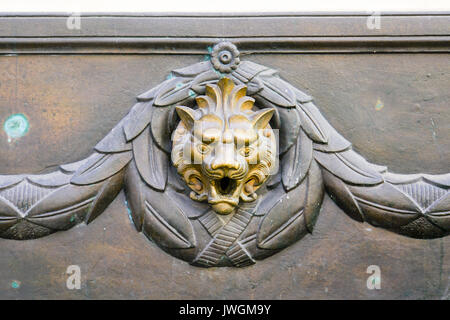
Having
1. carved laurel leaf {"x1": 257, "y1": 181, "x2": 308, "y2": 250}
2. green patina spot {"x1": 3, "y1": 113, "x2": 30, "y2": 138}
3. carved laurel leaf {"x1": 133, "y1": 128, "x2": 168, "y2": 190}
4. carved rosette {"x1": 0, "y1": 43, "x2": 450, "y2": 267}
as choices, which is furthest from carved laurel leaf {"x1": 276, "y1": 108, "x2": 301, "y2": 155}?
green patina spot {"x1": 3, "y1": 113, "x2": 30, "y2": 138}

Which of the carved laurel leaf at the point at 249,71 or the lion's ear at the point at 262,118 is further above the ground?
the carved laurel leaf at the point at 249,71

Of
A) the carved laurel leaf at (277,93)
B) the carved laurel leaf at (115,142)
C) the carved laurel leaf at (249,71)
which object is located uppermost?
the carved laurel leaf at (249,71)

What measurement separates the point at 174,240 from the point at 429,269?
724 millimetres

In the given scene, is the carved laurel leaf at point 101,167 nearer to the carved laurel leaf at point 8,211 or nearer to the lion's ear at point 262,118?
the carved laurel leaf at point 8,211

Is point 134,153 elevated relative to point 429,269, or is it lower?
elevated

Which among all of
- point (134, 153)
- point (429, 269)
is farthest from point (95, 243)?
point (429, 269)

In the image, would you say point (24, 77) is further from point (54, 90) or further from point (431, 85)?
point (431, 85)

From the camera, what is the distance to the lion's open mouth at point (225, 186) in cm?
162

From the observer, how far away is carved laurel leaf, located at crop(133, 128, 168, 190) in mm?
1665

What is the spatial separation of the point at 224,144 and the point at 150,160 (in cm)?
23

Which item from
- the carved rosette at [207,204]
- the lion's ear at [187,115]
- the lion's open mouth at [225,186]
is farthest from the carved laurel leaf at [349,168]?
the lion's ear at [187,115]

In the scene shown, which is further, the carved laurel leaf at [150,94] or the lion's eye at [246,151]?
the carved laurel leaf at [150,94]

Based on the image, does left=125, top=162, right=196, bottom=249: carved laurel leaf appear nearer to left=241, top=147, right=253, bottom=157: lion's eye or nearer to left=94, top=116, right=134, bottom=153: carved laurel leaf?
left=94, top=116, right=134, bottom=153: carved laurel leaf

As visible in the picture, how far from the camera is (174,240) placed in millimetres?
1659
